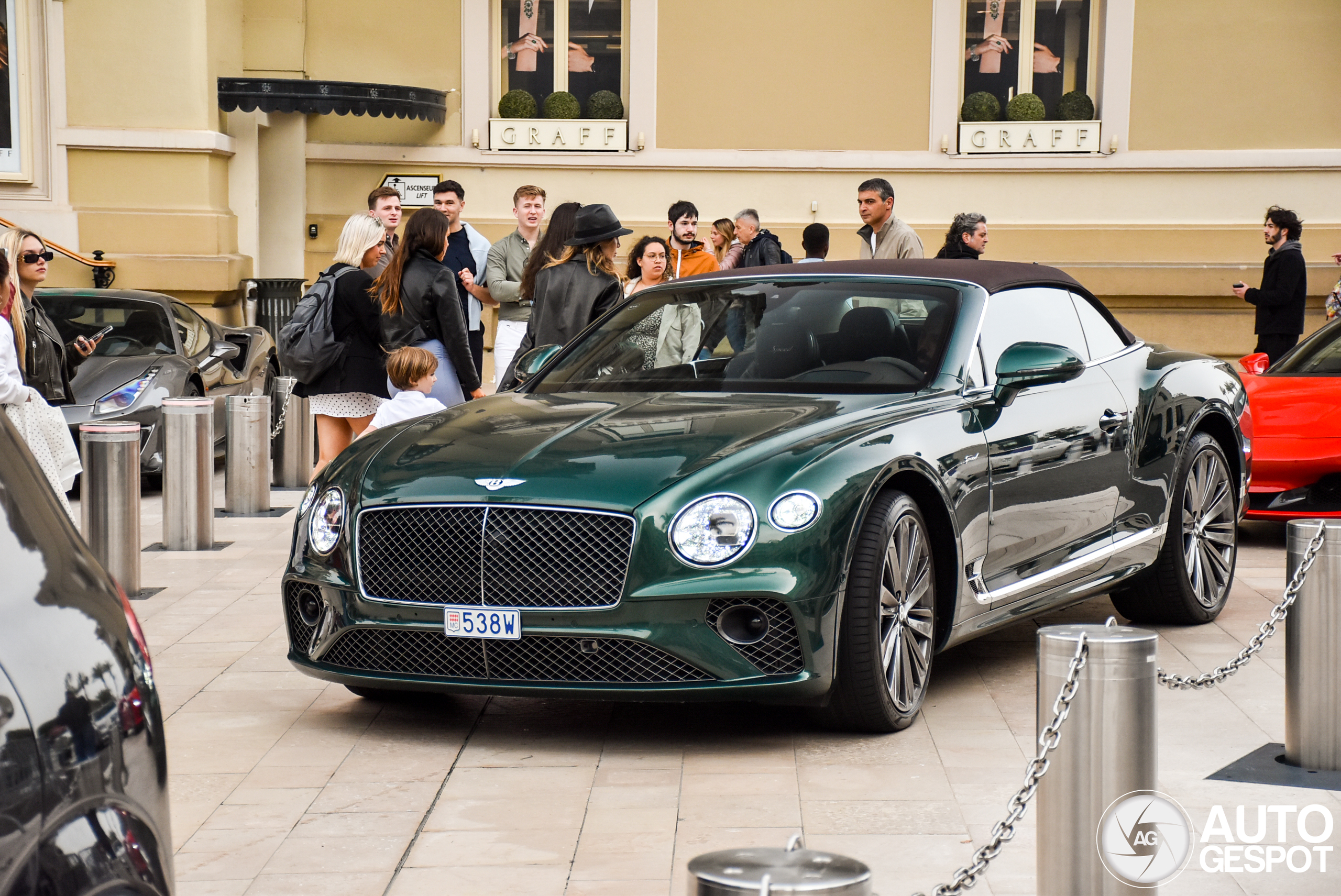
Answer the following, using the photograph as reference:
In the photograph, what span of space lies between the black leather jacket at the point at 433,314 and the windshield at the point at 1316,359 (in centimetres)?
497

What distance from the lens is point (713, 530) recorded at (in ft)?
16.5

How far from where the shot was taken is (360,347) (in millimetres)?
9680

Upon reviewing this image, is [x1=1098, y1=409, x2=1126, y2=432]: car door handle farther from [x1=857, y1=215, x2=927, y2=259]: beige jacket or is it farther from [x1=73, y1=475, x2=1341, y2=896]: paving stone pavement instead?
[x1=857, y1=215, x2=927, y2=259]: beige jacket

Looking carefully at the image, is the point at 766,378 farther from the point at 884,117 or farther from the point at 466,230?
the point at 884,117

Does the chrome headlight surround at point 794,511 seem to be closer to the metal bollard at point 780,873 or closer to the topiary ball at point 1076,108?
the metal bollard at point 780,873

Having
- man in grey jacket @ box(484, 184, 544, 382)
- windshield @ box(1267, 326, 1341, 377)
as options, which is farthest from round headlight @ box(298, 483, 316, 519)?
windshield @ box(1267, 326, 1341, 377)

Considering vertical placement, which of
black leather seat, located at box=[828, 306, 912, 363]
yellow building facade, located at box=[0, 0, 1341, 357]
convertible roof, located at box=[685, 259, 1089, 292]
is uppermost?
yellow building facade, located at box=[0, 0, 1341, 357]

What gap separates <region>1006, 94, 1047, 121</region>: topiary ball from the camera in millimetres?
19453

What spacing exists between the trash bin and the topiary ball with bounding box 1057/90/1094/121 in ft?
29.0

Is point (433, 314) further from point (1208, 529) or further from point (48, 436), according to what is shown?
point (1208, 529)

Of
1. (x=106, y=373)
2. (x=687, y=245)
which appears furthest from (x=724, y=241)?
(x=106, y=373)

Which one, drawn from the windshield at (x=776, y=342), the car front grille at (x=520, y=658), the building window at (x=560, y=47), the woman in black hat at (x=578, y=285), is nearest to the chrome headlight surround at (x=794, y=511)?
the car front grille at (x=520, y=658)

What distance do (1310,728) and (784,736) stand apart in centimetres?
157

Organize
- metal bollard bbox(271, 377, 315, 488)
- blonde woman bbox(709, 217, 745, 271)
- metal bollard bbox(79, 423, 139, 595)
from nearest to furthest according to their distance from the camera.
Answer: metal bollard bbox(79, 423, 139, 595), metal bollard bbox(271, 377, 315, 488), blonde woman bbox(709, 217, 745, 271)
